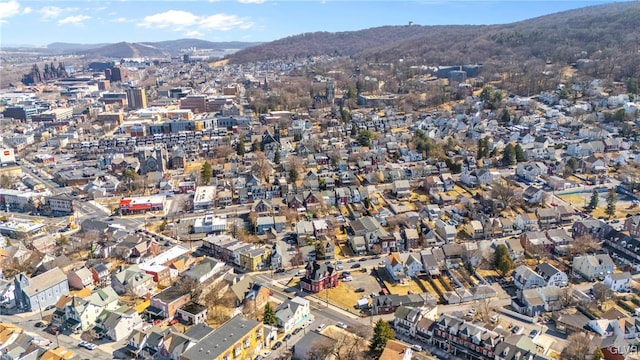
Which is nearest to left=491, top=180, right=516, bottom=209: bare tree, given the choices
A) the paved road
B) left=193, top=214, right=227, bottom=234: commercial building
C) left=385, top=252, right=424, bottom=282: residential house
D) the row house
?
left=385, top=252, right=424, bottom=282: residential house

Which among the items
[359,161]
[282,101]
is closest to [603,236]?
[359,161]

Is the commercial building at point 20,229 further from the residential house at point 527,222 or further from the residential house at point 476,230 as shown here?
the residential house at point 527,222

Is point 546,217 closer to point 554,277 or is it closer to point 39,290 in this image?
point 554,277

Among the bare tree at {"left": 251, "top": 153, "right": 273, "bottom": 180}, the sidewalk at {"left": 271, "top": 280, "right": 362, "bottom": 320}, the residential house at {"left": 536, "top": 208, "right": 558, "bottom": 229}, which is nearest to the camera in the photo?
the sidewalk at {"left": 271, "top": 280, "right": 362, "bottom": 320}

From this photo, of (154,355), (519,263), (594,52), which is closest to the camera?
(154,355)

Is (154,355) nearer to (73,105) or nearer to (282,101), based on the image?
(282,101)

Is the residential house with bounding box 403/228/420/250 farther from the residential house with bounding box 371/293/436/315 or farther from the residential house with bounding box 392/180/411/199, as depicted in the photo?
the residential house with bounding box 392/180/411/199
